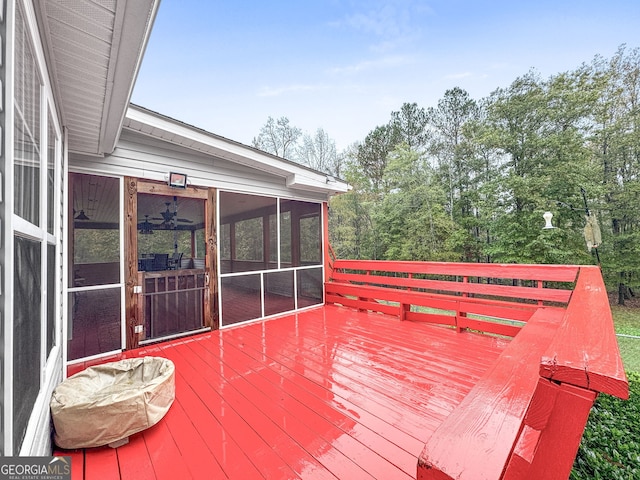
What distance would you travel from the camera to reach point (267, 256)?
16.1ft

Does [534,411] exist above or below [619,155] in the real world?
below

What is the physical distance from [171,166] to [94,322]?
2090mm

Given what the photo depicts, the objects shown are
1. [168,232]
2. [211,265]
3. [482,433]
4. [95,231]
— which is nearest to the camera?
[482,433]

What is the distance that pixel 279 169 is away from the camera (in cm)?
463

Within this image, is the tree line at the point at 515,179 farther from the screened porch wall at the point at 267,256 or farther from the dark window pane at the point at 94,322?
the dark window pane at the point at 94,322

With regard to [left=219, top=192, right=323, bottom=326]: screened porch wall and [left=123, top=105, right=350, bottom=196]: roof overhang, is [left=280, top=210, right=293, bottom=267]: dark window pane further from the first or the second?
[left=123, top=105, right=350, bottom=196]: roof overhang

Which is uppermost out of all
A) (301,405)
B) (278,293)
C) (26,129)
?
(26,129)

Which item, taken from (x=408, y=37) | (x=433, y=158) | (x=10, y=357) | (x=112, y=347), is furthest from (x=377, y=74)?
(x=10, y=357)

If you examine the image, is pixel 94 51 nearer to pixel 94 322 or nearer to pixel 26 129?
pixel 26 129

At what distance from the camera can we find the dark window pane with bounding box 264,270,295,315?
4.74 metres

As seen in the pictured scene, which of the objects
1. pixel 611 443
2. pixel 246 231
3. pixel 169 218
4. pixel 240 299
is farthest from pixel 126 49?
pixel 169 218

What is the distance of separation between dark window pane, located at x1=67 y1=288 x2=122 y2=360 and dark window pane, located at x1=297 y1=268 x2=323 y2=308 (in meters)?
2.82

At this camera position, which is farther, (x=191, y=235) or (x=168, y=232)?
(x=168, y=232)

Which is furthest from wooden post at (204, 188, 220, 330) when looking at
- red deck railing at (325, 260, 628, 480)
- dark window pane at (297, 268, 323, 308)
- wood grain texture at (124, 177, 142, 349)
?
red deck railing at (325, 260, 628, 480)
